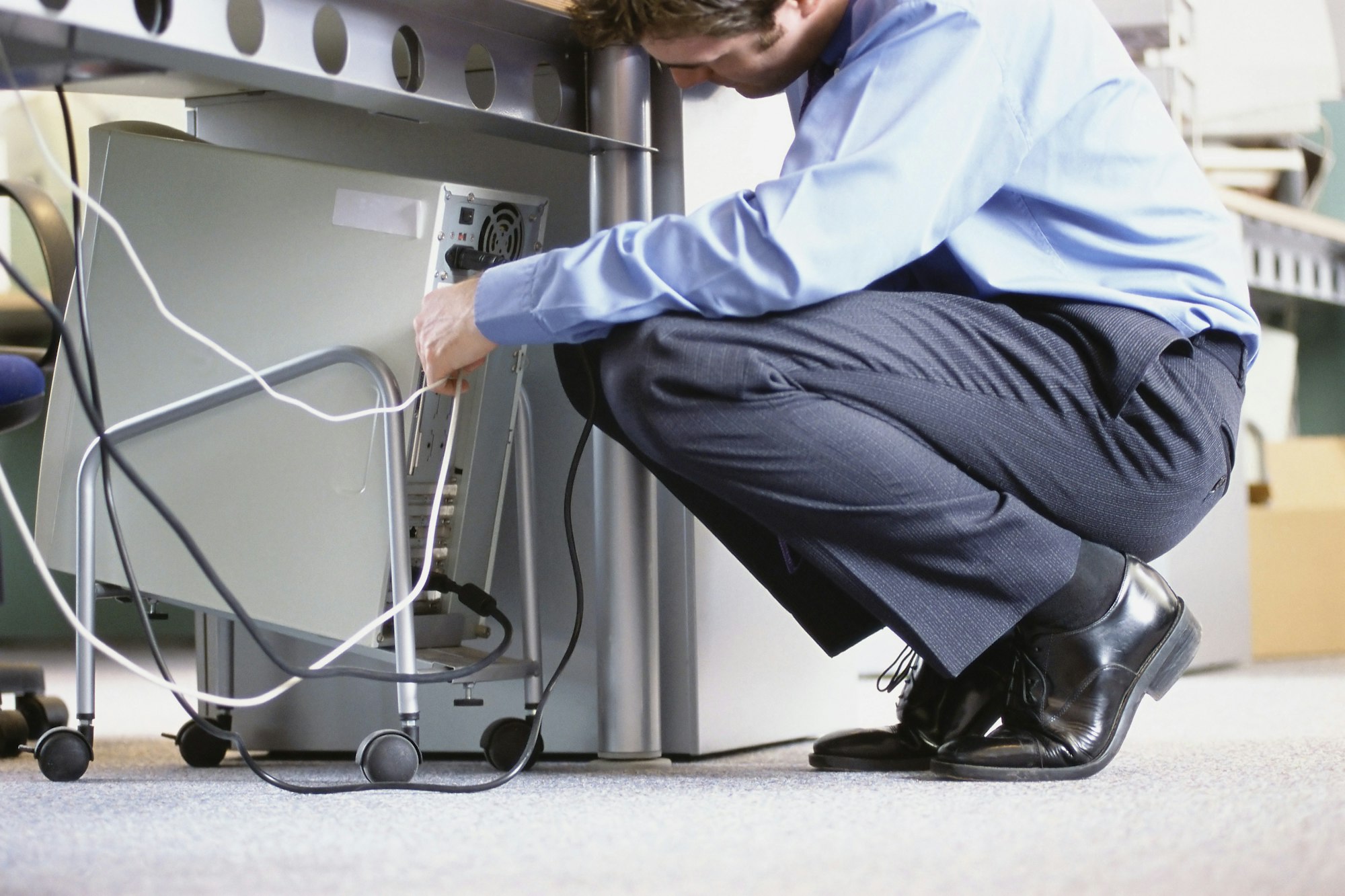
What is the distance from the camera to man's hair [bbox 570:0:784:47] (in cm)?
111

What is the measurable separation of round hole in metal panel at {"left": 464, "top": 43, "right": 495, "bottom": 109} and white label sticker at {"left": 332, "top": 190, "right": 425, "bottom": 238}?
11 cm

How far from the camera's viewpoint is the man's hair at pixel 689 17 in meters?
1.11

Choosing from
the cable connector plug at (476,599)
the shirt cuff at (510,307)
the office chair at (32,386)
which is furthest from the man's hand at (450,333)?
the office chair at (32,386)

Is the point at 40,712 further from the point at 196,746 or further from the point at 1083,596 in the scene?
the point at 1083,596

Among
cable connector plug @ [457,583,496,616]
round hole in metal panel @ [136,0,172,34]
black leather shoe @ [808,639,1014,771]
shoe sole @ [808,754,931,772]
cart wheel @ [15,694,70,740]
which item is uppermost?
round hole in metal panel @ [136,0,172,34]

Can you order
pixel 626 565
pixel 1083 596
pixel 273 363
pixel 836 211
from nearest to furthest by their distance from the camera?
1. pixel 836 211
2. pixel 1083 596
3. pixel 273 363
4. pixel 626 565

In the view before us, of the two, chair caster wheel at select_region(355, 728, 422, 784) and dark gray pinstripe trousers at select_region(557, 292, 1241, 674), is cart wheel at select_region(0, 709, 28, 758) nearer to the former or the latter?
chair caster wheel at select_region(355, 728, 422, 784)

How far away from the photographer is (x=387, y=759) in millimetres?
1098

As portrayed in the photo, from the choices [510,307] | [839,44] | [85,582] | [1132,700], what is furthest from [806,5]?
[85,582]

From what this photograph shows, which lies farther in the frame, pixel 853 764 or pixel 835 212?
pixel 853 764

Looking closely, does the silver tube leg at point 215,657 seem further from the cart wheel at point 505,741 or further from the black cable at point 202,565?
the cart wheel at point 505,741

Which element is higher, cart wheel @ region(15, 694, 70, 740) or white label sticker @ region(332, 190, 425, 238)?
white label sticker @ region(332, 190, 425, 238)

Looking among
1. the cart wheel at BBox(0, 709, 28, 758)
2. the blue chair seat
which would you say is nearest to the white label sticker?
the blue chair seat

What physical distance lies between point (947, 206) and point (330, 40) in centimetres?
50
